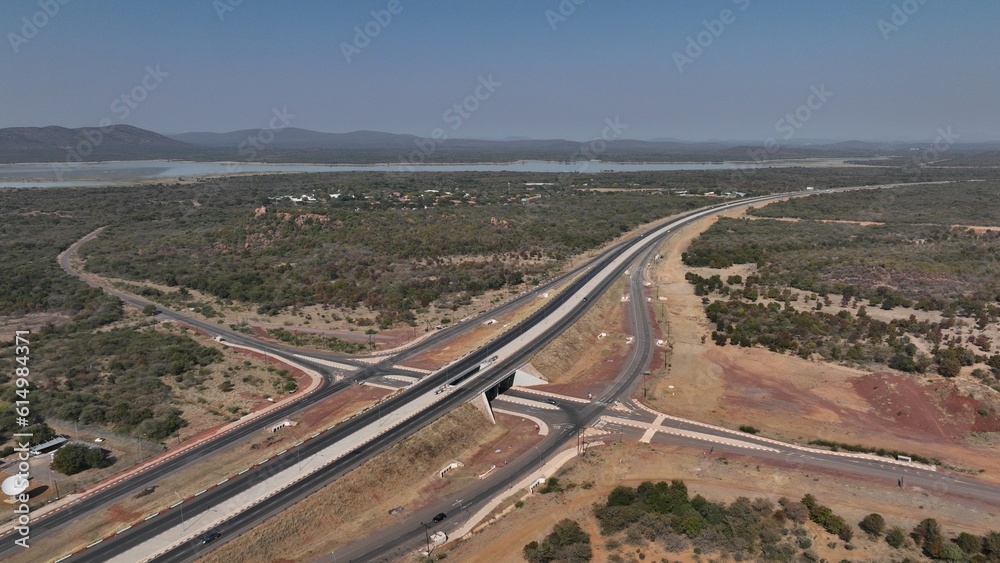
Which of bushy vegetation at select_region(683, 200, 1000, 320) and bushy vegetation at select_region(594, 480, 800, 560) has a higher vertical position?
bushy vegetation at select_region(683, 200, 1000, 320)

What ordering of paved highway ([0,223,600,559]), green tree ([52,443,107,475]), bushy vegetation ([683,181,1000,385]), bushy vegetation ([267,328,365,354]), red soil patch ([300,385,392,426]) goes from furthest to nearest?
bushy vegetation ([267,328,365,354])
bushy vegetation ([683,181,1000,385])
red soil patch ([300,385,392,426])
green tree ([52,443,107,475])
paved highway ([0,223,600,559])

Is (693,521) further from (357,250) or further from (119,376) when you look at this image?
(357,250)

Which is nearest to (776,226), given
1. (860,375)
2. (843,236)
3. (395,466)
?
(843,236)

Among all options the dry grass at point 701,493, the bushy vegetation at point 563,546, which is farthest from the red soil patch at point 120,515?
the bushy vegetation at point 563,546

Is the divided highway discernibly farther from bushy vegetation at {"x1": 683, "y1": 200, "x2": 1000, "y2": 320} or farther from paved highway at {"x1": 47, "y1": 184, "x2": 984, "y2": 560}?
bushy vegetation at {"x1": 683, "y1": 200, "x2": 1000, "y2": 320}

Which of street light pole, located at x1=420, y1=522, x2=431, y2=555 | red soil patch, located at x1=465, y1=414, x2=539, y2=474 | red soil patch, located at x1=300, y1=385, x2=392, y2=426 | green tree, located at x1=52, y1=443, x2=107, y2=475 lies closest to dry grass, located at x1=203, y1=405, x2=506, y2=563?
red soil patch, located at x1=465, y1=414, x2=539, y2=474

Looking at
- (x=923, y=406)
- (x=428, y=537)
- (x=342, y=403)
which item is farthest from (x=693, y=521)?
(x=342, y=403)

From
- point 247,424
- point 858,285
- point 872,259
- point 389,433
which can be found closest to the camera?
point 389,433
